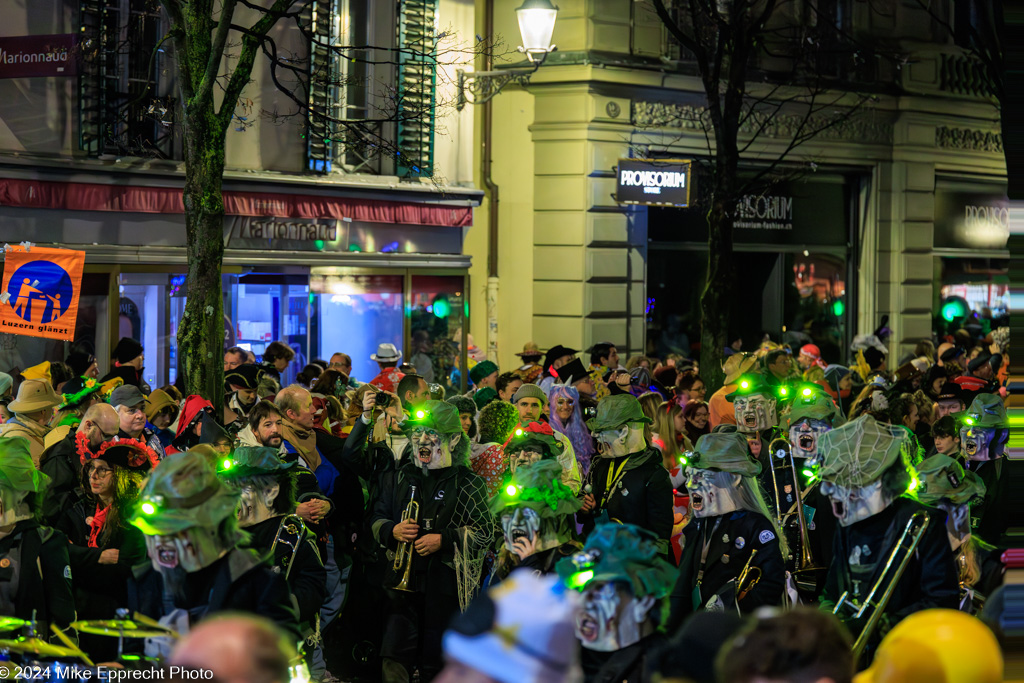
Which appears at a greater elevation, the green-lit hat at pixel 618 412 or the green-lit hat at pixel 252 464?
the green-lit hat at pixel 618 412

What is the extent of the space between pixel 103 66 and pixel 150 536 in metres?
10.8

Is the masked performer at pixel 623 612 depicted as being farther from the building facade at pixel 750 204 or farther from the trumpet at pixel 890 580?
the building facade at pixel 750 204

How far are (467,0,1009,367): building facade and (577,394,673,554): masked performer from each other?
10781 mm

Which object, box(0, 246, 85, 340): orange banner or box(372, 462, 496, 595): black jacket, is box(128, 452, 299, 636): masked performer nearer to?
box(372, 462, 496, 595): black jacket

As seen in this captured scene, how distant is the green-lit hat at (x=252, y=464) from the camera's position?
6.70 metres

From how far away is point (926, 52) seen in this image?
25.4 m

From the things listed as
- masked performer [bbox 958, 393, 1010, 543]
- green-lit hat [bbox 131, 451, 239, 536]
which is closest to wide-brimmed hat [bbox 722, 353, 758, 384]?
masked performer [bbox 958, 393, 1010, 543]

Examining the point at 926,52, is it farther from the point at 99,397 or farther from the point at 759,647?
the point at 759,647

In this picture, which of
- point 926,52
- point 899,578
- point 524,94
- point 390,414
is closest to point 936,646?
point 899,578

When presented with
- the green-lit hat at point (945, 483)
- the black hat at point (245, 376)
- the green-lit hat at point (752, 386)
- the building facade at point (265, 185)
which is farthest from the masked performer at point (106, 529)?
the building facade at point (265, 185)

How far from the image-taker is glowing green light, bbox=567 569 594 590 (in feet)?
17.3

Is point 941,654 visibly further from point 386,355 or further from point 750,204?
point 750,204

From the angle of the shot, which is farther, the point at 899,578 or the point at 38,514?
the point at 38,514

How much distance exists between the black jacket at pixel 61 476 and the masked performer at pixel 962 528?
4757 mm
